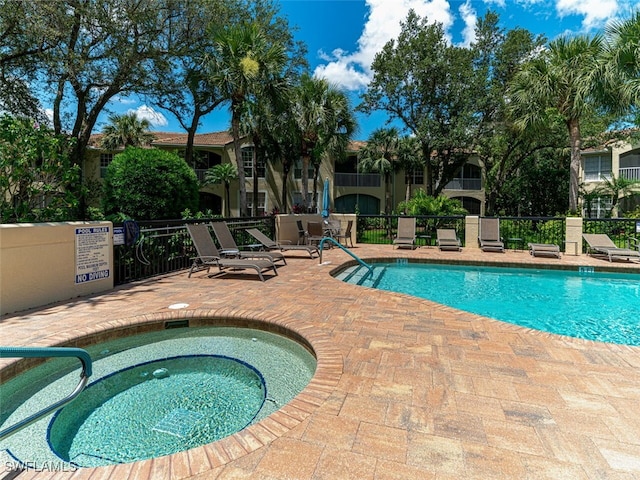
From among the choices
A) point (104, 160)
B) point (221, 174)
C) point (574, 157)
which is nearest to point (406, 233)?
point (574, 157)

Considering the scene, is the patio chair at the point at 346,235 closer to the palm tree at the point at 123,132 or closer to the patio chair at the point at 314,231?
the patio chair at the point at 314,231

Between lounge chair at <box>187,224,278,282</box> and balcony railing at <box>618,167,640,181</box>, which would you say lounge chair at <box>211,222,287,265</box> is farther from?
balcony railing at <box>618,167,640,181</box>

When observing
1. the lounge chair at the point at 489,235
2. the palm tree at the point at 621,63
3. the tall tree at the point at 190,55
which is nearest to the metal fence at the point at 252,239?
the lounge chair at the point at 489,235

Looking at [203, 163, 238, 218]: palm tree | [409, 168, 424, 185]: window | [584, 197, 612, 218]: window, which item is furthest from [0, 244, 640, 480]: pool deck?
[409, 168, 424, 185]: window

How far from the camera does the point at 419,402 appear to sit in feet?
8.80

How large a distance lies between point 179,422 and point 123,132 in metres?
27.1

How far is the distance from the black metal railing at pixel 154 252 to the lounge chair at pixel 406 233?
6006 mm

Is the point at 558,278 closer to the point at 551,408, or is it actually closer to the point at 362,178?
the point at 551,408

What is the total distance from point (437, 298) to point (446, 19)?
2026 cm

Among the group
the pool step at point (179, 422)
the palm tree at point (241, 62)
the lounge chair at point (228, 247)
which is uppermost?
the palm tree at point (241, 62)

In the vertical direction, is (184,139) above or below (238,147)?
above

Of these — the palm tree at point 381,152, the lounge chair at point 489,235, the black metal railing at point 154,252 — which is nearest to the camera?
the black metal railing at point 154,252

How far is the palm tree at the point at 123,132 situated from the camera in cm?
2506

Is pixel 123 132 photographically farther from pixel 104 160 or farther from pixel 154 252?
pixel 154 252
